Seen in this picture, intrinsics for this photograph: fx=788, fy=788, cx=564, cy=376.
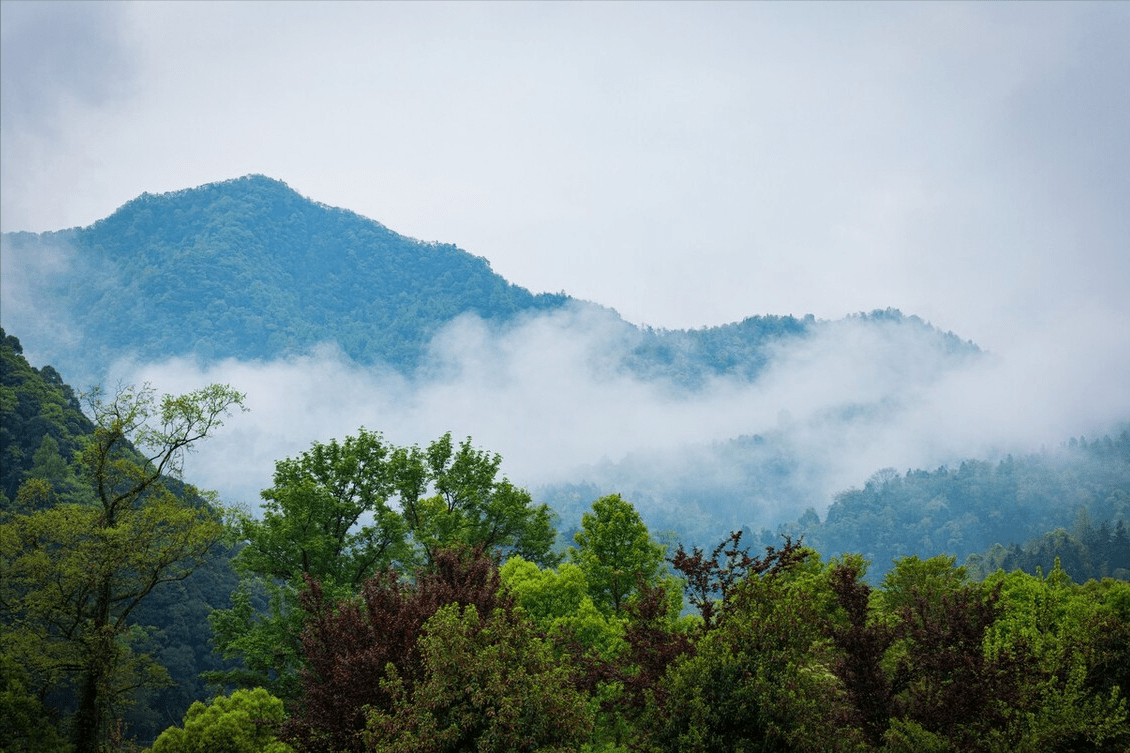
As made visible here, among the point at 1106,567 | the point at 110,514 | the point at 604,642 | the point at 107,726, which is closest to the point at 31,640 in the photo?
the point at 110,514

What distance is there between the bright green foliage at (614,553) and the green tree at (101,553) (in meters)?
13.8

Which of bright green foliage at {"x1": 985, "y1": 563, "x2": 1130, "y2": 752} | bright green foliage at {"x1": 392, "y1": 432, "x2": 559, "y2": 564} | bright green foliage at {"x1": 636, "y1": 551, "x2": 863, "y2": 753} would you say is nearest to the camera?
bright green foliage at {"x1": 636, "y1": 551, "x2": 863, "y2": 753}

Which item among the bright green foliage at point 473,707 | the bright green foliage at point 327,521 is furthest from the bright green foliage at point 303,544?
the bright green foliage at point 473,707

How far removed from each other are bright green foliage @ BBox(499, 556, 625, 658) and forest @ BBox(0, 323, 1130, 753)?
3.5 inches

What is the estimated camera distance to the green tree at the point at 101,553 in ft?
78.5

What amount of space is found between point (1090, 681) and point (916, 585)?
47.7 ft

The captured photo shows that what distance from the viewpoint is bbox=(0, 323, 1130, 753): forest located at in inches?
554

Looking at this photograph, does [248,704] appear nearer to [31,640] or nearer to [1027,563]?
[31,640]

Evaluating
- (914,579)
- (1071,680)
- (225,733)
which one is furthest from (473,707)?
(914,579)

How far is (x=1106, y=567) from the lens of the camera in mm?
125562

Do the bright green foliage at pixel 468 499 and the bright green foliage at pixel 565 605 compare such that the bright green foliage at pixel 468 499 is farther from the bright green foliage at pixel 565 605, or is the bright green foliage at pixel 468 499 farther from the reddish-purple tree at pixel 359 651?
the reddish-purple tree at pixel 359 651

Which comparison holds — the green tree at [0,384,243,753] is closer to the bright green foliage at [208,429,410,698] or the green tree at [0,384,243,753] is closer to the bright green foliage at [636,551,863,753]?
the bright green foliage at [208,429,410,698]

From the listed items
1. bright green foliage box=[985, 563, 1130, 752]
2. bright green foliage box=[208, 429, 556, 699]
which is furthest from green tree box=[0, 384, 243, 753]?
bright green foliage box=[985, 563, 1130, 752]

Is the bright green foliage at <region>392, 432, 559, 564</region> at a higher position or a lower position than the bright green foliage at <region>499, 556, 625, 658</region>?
higher
